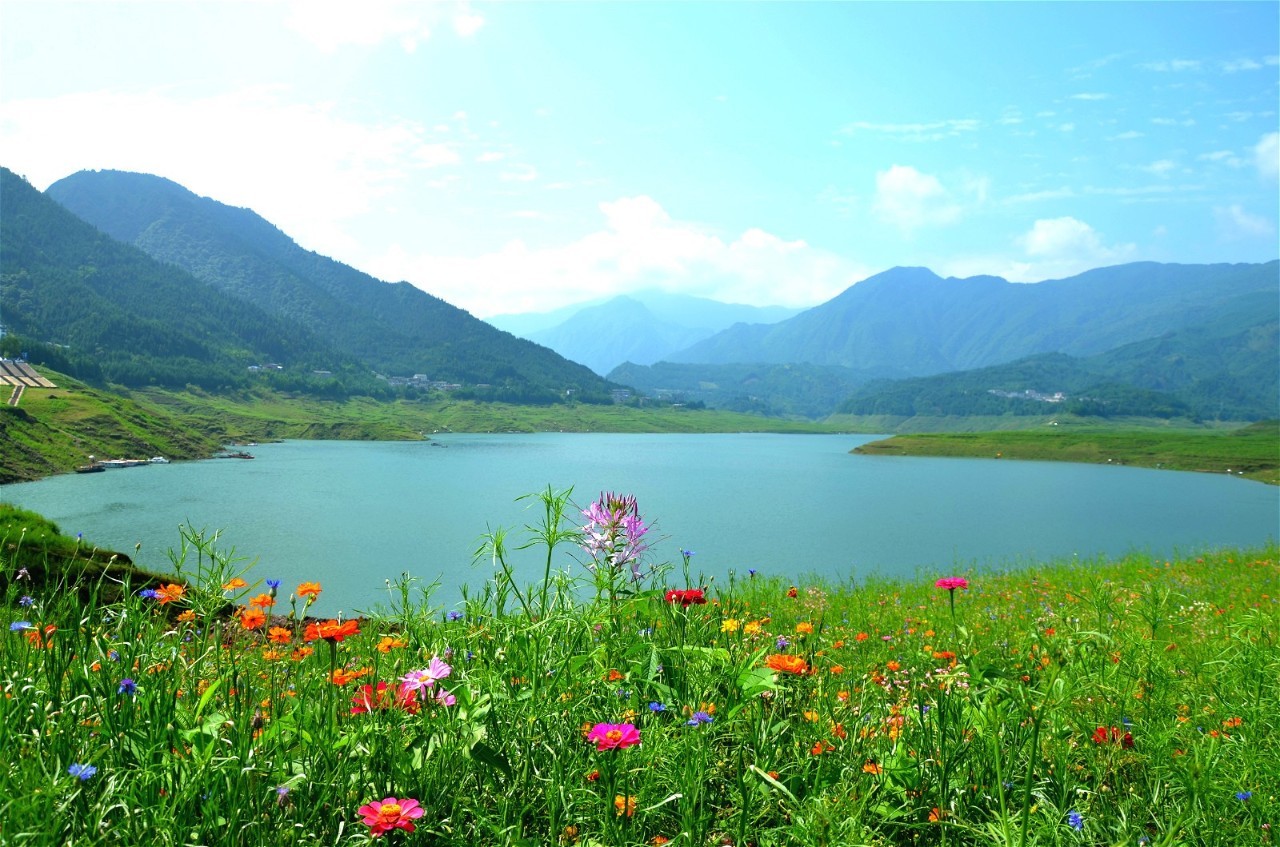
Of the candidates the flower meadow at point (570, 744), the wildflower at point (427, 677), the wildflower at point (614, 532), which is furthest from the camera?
the wildflower at point (614, 532)

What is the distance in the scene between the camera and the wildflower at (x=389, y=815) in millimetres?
2057

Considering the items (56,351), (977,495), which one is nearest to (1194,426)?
(977,495)

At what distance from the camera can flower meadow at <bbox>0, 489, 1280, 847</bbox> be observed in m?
2.32

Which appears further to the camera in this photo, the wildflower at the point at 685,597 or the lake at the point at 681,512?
the lake at the point at 681,512

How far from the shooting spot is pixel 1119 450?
104m

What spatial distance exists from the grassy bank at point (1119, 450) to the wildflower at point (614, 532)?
323 feet

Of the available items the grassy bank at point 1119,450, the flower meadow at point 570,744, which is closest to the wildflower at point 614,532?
the flower meadow at point 570,744

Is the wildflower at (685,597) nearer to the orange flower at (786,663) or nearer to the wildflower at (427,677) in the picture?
the orange flower at (786,663)

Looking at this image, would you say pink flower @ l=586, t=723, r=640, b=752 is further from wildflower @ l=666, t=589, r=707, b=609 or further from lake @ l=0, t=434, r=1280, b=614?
lake @ l=0, t=434, r=1280, b=614

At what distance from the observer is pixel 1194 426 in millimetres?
197125

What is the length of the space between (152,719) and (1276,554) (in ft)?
76.2

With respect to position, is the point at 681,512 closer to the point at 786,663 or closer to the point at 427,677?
the point at 786,663

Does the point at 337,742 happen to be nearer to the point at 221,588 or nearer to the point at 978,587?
the point at 221,588

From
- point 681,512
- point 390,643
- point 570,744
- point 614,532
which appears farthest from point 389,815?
point 681,512
